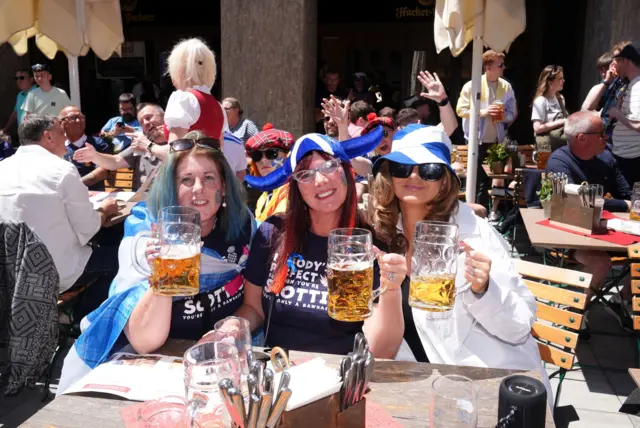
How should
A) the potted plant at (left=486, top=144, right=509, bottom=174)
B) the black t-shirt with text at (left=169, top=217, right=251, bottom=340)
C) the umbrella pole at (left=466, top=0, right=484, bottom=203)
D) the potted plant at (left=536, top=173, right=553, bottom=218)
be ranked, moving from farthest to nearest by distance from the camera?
the potted plant at (left=486, top=144, right=509, bottom=174) → the umbrella pole at (left=466, top=0, right=484, bottom=203) → the potted plant at (left=536, top=173, right=553, bottom=218) → the black t-shirt with text at (left=169, top=217, right=251, bottom=340)

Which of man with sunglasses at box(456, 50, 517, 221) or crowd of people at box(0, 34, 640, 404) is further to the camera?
man with sunglasses at box(456, 50, 517, 221)

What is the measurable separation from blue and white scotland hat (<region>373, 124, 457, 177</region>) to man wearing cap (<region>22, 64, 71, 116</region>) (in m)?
6.47

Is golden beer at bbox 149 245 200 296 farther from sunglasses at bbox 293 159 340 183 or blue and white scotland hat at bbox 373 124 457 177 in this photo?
blue and white scotland hat at bbox 373 124 457 177

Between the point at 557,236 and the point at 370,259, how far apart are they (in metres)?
2.38

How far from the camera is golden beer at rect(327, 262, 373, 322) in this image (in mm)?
1544

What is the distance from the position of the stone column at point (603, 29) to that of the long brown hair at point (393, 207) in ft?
21.1

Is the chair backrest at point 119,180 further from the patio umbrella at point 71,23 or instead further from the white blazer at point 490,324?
the white blazer at point 490,324

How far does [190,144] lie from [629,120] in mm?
4091

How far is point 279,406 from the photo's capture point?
1146 millimetres

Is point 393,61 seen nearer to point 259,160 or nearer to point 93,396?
point 259,160

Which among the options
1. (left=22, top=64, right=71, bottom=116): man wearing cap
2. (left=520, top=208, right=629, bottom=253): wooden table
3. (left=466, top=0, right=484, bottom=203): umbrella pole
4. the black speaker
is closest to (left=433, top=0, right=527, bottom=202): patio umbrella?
(left=466, top=0, right=484, bottom=203): umbrella pole

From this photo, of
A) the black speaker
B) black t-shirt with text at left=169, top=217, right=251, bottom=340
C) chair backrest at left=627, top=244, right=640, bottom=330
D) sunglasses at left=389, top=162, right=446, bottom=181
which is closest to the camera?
the black speaker

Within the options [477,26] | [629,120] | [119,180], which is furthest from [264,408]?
[119,180]

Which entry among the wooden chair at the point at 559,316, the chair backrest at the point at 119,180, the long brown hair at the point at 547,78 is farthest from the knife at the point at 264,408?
the long brown hair at the point at 547,78
